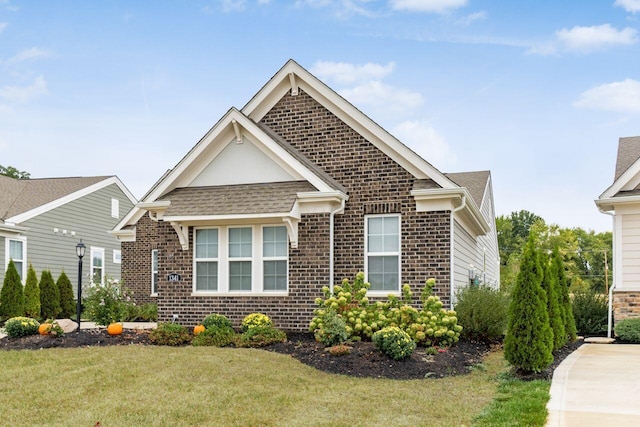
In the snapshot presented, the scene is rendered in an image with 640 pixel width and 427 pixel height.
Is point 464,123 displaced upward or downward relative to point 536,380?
upward

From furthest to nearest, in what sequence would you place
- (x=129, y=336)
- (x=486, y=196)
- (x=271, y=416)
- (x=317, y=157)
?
1. (x=486, y=196)
2. (x=317, y=157)
3. (x=129, y=336)
4. (x=271, y=416)

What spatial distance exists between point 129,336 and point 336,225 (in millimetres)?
5218

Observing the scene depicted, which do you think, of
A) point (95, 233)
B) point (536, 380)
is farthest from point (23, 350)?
point (95, 233)

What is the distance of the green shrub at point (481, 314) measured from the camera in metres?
13.5

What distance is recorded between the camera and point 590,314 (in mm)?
16672

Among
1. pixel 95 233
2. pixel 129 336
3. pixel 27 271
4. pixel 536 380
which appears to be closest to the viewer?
pixel 536 380

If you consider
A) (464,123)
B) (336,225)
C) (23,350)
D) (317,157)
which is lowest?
(23,350)

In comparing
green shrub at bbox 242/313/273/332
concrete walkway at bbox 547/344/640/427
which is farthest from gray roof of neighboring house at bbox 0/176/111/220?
concrete walkway at bbox 547/344/640/427

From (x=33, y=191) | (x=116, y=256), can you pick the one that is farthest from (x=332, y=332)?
(x=116, y=256)

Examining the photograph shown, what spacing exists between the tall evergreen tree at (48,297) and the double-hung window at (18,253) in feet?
2.65

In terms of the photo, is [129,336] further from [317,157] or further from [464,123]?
[464,123]

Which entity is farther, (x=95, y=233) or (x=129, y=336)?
(x=95, y=233)

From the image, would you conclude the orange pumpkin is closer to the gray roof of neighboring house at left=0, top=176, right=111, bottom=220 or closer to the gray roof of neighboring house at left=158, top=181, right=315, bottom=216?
the gray roof of neighboring house at left=158, top=181, right=315, bottom=216

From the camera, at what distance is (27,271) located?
Answer: 23.7 metres
